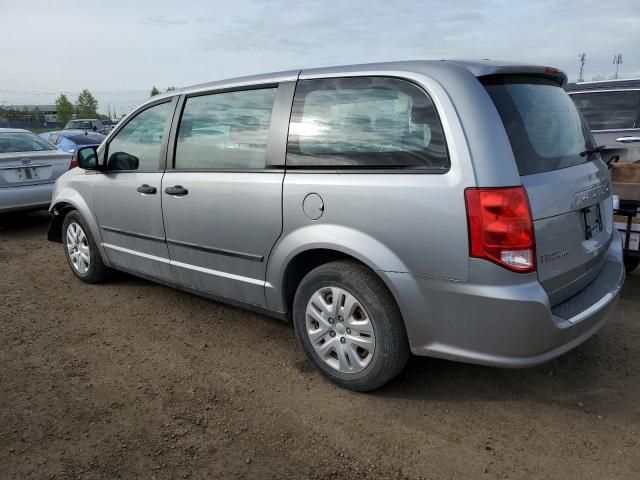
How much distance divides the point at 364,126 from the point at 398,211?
0.56 metres

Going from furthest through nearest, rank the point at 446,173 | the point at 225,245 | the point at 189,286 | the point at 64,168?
the point at 64,168, the point at 189,286, the point at 225,245, the point at 446,173

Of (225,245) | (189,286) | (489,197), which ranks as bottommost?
(189,286)

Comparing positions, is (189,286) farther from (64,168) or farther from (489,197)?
(64,168)

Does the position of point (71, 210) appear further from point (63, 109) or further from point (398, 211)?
point (63, 109)

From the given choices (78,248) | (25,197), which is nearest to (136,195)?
(78,248)

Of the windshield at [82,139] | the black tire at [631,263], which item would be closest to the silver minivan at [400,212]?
the black tire at [631,263]

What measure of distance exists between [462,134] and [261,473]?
184 cm

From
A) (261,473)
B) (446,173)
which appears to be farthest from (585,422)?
(261,473)

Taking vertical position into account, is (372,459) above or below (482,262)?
below

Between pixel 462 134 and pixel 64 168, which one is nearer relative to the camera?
pixel 462 134

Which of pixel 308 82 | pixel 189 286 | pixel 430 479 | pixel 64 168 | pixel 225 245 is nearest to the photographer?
pixel 430 479

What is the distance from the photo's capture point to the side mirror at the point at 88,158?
4445 mm

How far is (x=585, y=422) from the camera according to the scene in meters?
2.72

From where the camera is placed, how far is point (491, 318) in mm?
2473
